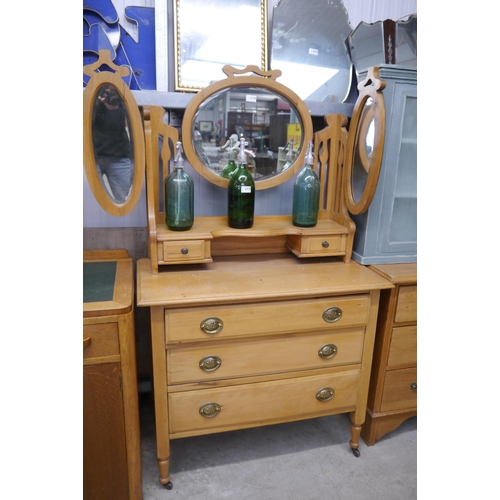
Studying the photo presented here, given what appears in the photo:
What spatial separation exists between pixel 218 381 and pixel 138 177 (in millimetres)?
865

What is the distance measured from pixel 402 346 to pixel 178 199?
1.19 m

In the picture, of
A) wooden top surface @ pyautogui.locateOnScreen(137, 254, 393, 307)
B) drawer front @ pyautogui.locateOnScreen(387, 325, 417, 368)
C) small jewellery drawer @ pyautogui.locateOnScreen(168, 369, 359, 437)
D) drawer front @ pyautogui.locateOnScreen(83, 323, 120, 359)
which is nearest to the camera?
drawer front @ pyautogui.locateOnScreen(83, 323, 120, 359)

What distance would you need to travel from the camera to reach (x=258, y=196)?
204 cm

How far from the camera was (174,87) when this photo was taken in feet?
5.76

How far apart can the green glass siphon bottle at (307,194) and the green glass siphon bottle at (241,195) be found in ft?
0.77

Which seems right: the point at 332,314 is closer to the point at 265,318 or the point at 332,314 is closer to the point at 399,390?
the point at 265,318

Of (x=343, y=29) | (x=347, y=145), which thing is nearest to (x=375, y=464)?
(x=347, y=145)

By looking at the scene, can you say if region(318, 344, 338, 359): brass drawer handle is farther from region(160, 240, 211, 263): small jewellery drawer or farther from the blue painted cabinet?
region(160, 240, 211, 263): small jewellery drawer

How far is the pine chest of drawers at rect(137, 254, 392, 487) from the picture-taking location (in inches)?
58.6

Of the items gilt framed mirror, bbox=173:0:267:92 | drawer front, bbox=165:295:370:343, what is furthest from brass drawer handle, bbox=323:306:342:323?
gilt framed mirror, bbox=173:0:267:92

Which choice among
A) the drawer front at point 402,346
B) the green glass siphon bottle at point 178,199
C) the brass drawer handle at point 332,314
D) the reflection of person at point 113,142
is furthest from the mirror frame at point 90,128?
the drawer front at point 402,346

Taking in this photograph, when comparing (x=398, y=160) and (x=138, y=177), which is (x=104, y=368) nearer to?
(x=138, y=177)

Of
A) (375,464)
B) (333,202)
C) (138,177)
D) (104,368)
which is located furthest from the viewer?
(333,202)

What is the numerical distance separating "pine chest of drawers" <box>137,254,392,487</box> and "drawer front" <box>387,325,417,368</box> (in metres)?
0.14
